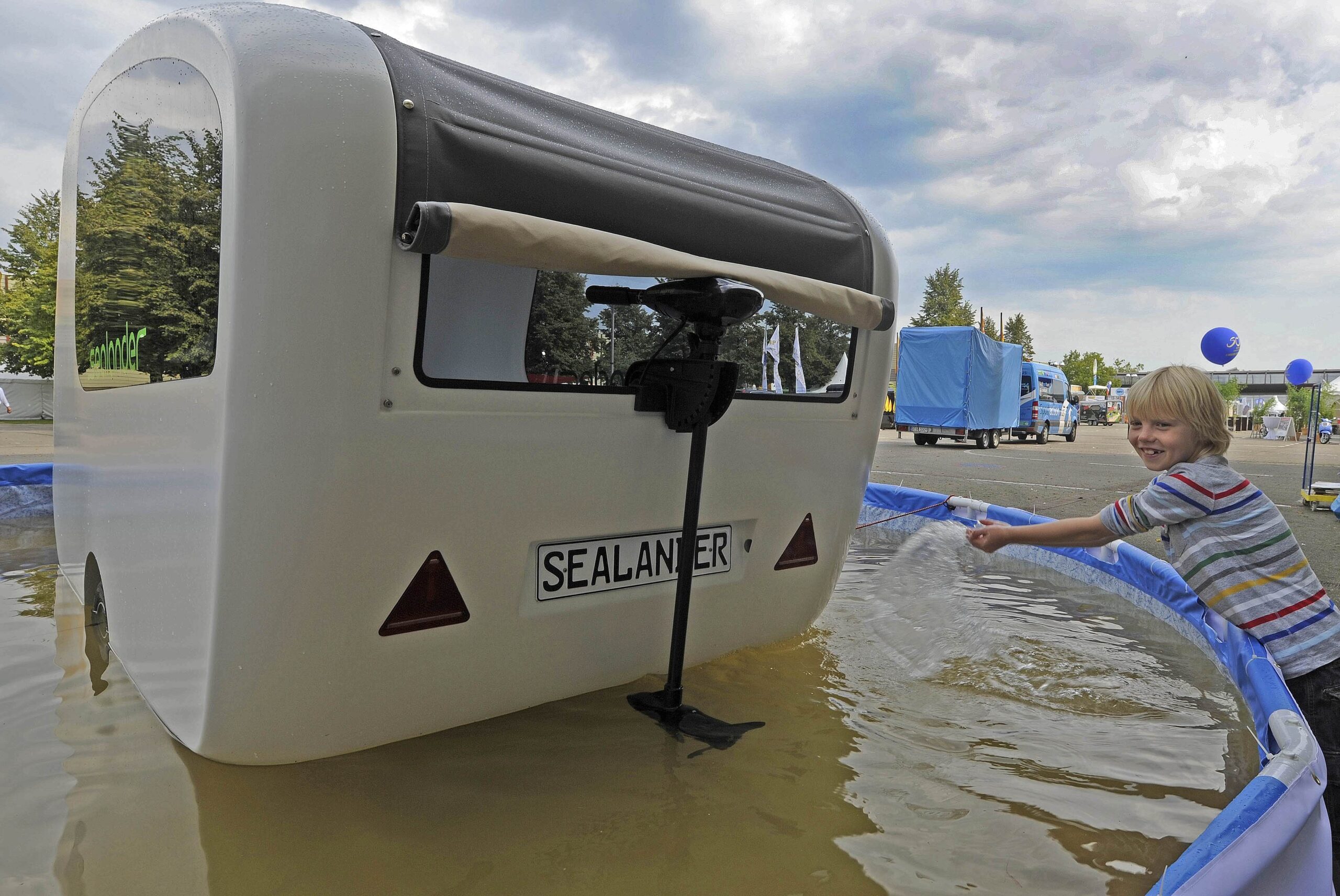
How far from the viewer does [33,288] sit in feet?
87.1

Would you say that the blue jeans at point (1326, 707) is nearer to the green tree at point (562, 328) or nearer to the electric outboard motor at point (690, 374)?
the electric outboard motor at point (690, 374)

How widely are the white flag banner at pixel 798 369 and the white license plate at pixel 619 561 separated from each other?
1.82 ft

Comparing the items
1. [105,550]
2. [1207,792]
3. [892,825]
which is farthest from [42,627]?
[1207,792]

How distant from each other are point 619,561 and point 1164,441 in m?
1.75

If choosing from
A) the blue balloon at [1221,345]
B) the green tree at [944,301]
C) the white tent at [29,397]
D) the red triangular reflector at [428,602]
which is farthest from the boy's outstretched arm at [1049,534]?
the green tree at [944,301]

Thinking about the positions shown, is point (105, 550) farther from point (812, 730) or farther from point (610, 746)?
point (812, 730)

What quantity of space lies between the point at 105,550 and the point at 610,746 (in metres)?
1.80

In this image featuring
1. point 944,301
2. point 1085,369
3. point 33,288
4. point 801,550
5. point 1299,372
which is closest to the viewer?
point 801,550

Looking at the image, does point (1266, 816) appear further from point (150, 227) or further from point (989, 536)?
point (150, 227)

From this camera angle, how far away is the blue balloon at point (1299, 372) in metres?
10.5

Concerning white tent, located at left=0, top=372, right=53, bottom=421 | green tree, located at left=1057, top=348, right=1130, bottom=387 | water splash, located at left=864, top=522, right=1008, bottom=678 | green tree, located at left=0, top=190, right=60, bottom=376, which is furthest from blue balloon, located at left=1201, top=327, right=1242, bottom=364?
green tree, located at left=1057, top=348, right=1130, bottom=387

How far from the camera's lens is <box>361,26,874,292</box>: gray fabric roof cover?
73.7 inches

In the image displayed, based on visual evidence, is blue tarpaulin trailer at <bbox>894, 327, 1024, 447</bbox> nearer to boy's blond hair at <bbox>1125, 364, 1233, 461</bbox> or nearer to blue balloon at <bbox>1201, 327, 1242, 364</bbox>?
blue balloon at <bbox>1201, 327, 1242, 364</bbox>

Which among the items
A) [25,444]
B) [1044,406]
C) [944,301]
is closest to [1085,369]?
[944,301]
